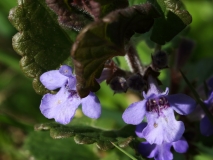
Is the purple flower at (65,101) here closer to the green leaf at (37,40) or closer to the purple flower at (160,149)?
the green leaf at (37,40)

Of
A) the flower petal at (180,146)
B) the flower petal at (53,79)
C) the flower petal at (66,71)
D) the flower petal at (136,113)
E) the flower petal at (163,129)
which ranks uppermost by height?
the flower petal at (66,71)

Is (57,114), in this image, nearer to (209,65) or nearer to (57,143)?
(57,143)

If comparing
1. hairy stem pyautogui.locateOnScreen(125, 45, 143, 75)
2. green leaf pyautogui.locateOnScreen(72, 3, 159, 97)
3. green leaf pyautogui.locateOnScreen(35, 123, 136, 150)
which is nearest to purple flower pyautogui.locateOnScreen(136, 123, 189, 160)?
green leaf pyautogui.locateOnScreen(35, 123, 136, 150)

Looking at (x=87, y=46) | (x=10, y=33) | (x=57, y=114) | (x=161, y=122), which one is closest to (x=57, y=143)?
(x=57, y=114)

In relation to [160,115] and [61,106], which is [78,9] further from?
[160,115]

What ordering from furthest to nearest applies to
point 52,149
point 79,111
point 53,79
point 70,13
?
point 79,111, point 52,149, point 53,79, point 70,13

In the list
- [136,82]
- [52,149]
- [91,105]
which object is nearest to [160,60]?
[136,82]

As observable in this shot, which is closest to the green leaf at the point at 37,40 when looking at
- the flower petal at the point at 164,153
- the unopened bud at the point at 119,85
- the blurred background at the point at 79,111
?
the unopened bud at the point at 119,85
